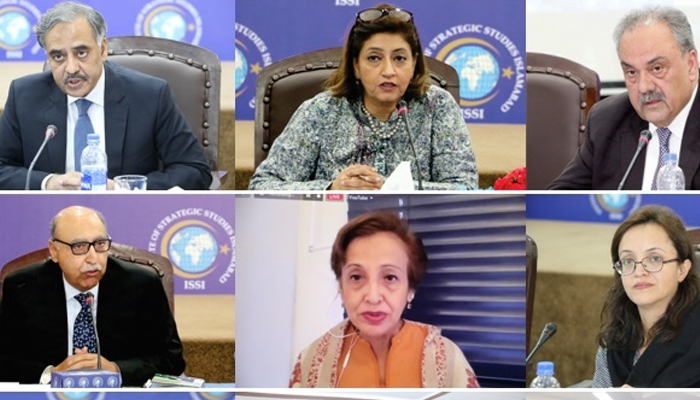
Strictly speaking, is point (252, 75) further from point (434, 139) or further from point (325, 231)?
point (325, 231)

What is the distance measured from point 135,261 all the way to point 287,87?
89 cm

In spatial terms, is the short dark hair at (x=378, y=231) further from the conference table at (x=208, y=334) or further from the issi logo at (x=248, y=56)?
the issi logo at (x=248, y=56)

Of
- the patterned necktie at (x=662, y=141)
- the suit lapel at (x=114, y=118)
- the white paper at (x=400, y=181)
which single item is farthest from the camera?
the suit lapel at (x=114, y=118)

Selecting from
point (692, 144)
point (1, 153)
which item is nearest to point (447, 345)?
point (692, 144)

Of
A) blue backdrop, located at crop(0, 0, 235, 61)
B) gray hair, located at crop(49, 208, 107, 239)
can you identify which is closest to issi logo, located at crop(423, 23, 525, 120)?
blue backdrop, located at crop(0, 0, 235, 61)

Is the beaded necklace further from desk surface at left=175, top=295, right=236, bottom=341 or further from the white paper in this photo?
desk surface at left=175, top=295, right=236, bottom=341

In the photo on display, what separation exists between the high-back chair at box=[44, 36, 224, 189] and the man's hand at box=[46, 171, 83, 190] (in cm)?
50

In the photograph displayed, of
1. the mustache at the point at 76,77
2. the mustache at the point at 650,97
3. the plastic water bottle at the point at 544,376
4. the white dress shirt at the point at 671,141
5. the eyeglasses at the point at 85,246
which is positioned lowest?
the plastic water bottle at the point at 544,376

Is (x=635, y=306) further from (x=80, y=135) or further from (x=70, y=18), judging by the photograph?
(x=70, y=18)

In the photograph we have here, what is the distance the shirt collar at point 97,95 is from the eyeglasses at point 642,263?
1.58 metres

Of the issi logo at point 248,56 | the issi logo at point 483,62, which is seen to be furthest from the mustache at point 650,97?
the issi logo at point 248,56

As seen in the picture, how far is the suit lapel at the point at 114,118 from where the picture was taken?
322 centimetres

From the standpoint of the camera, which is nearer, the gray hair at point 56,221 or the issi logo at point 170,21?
the gray hair at point 56,221

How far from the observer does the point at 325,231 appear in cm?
245
